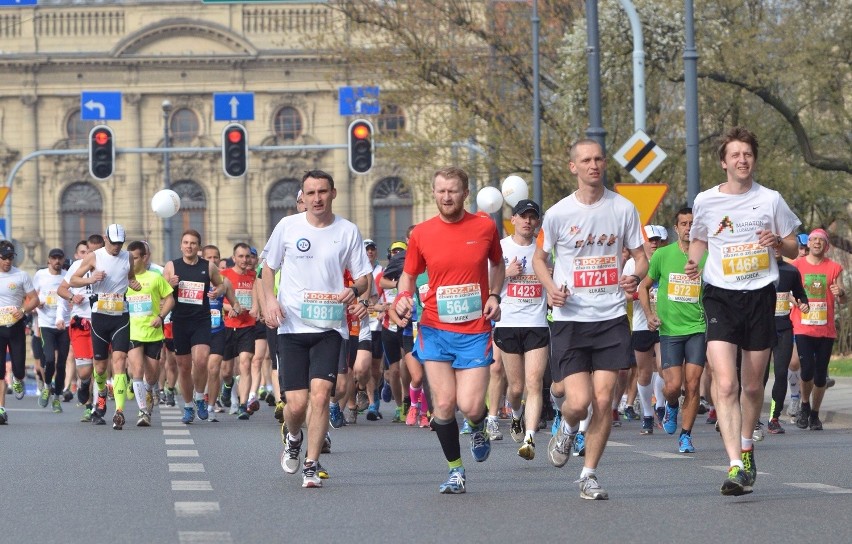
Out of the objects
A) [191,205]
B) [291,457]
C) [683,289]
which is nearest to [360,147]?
[683,289]

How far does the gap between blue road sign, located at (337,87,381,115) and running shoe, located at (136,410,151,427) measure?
21.5 meters

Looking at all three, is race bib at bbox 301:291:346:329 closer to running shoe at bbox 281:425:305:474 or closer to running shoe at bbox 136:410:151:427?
running shoe at bbox 281:425:305:474

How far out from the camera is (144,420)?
18516 mm

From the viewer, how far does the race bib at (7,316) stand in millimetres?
20219

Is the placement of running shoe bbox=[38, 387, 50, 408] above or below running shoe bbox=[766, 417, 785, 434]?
below

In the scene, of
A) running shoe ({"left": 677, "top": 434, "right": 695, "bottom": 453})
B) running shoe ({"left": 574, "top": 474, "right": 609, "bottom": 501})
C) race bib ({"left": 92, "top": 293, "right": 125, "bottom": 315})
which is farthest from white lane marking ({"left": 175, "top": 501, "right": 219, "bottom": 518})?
race bib ({"left": 92, "top": 293, "right": 125, "bottom": 315})

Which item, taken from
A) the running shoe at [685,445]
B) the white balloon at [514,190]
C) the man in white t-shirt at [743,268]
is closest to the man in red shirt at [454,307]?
the man in white t-shirt at [743,268]

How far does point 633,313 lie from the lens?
18234 mm

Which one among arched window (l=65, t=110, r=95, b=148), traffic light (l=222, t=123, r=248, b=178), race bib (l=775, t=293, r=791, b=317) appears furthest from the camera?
arched window (l=65, t=110, r=95, b=148)

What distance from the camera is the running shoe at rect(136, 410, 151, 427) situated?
18.5 metres

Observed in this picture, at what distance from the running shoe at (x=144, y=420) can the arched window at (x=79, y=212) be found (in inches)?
2403

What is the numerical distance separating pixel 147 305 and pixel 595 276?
899cm

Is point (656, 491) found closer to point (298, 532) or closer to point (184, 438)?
point (298, 532)

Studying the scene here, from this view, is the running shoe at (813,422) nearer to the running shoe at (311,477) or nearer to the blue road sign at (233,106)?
the running shoe at (311,477)
